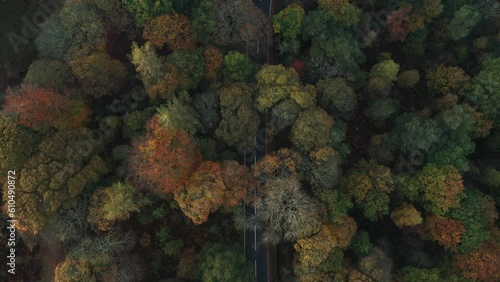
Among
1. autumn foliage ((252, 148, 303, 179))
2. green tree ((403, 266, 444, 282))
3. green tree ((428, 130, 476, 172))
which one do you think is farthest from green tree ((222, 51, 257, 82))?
green tree ((403, 266, 444, 282))

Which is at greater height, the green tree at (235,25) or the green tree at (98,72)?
the green tree at (235,25)

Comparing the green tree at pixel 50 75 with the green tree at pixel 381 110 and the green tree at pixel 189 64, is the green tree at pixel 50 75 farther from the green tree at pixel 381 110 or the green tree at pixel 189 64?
the green tree at pixel 381 110

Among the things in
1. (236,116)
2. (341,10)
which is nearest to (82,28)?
(236,116)

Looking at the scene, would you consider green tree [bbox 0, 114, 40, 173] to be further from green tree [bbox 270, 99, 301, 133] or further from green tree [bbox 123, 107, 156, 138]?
green tree [bbox 270, 99, 301, 133]

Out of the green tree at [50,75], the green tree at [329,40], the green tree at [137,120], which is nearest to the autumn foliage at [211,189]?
the green tree at [137,120]

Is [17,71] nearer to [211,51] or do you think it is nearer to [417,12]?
[211,51]

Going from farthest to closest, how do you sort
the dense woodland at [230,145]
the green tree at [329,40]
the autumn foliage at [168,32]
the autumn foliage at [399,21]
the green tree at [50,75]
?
the autumn foliage at [399,21], the green tree at [329,40], the autumn foliage at [168,32], the green tree at [50,75], the dense woodland at [230,145]

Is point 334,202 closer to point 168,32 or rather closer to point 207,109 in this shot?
point 207,109

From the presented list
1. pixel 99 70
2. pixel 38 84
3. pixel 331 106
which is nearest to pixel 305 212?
pixel 331 106
